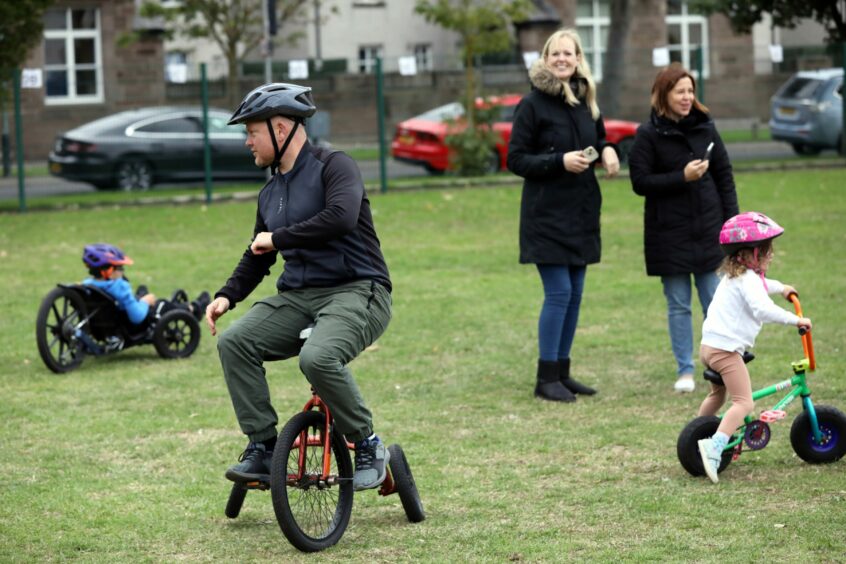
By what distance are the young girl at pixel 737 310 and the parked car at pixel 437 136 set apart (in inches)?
683

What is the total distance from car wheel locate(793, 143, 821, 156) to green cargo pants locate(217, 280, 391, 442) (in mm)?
21974

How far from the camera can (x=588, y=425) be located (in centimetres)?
798

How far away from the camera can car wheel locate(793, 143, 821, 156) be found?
1050 inches

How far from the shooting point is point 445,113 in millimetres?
24672

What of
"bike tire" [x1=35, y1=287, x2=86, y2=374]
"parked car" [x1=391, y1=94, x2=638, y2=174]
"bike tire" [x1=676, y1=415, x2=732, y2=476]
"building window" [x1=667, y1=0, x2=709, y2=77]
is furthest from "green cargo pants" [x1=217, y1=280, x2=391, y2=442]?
"building window" [x1=667, y1=0, x2=709, y2=77]

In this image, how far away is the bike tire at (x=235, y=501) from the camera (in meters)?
6.19

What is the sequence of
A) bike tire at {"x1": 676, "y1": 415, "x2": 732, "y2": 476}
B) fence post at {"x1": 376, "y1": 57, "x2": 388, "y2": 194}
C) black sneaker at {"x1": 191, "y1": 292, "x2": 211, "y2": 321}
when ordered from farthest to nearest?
fence post at {"x1": 376, "y1": 57, "x2": 388, "y2": 194} < black sneaker at {"x1": 191, "y1": 292, "x2": 211, "y2": 321} < bike tire at {"x1": 676, "y1": 415, "x2": 732, "y2": 476}

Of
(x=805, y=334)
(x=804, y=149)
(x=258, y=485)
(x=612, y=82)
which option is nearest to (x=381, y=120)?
(x=612, y=82)

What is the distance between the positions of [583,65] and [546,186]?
0.76 metres

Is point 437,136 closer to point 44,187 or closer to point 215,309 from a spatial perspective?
point 44,187

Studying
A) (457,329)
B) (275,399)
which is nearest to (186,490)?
(275,399)

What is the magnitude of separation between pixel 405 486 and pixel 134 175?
17675 mm

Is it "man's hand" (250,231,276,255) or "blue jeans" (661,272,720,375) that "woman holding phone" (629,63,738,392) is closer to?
"blue jeans" (661,272,720,375)

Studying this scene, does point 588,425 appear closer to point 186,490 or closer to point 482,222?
point 186,490
